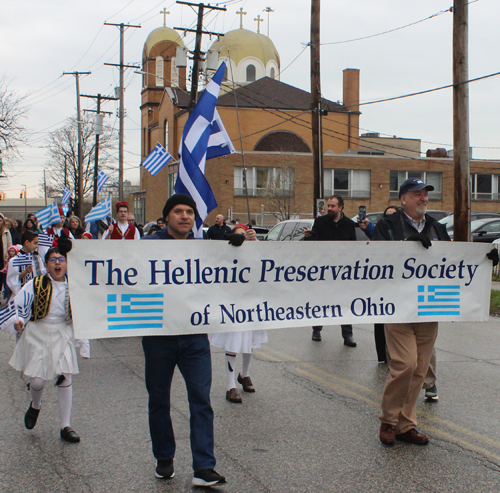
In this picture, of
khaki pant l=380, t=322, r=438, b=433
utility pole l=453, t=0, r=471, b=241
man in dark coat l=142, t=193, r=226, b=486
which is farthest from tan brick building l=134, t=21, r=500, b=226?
man in dark coat l=142, t=193, r=226, b=486

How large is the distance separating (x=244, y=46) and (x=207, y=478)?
207 ft

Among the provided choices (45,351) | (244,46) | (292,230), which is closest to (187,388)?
(45,351)

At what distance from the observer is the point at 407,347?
16.9ft

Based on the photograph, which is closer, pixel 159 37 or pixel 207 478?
pixel 207 478

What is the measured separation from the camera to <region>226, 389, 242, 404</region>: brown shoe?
20.5 ft

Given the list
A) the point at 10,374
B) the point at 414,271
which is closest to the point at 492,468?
the point at 414,271

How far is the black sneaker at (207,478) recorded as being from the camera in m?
4.12

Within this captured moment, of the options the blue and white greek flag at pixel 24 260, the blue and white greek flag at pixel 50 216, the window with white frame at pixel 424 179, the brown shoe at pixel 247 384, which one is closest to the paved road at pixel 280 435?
the brown shoe at pixel 247 384

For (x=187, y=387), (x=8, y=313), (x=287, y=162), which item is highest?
(x=287, y=162)

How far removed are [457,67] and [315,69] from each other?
7.92 metres

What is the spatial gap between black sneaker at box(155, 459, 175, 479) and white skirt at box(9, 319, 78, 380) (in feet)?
Result: 4.20

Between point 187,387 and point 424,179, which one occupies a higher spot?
point 424,179

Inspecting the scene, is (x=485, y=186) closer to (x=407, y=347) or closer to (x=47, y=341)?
(x=407, y=347)

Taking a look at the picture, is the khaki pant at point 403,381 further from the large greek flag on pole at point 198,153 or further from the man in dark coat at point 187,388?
the large greek flag on pole at point 198,153
